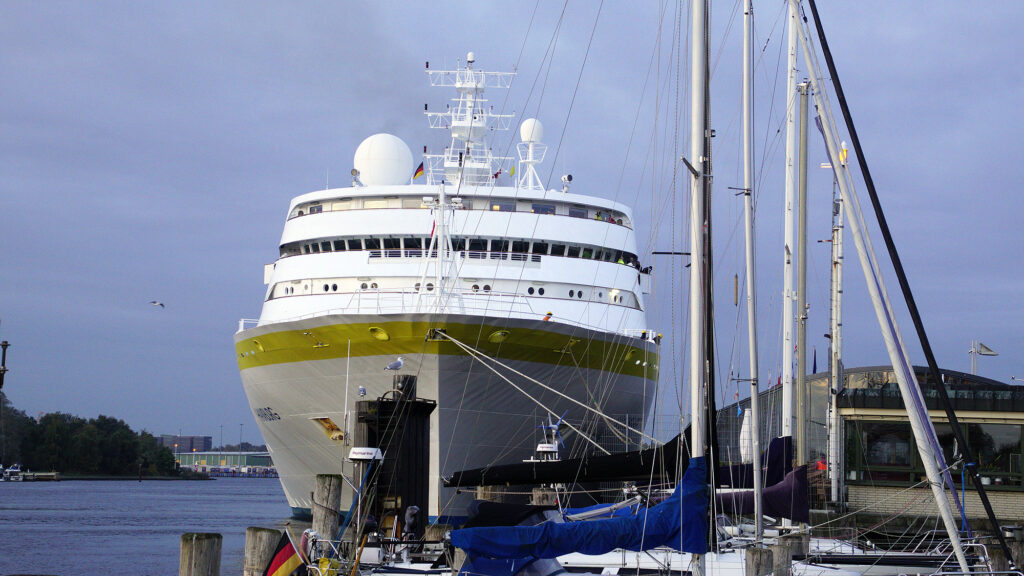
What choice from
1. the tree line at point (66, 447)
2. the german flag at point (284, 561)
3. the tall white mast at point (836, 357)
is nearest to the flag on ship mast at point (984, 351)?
the tall white mast at point (836, 357)

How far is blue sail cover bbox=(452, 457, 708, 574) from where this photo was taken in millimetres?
10280

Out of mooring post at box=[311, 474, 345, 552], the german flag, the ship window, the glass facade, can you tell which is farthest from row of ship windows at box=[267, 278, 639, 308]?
the german flag

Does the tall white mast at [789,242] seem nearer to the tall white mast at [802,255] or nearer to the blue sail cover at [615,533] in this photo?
the tall white mast at [802,255]

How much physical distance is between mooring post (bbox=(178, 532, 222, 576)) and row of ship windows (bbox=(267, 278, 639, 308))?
1287cm

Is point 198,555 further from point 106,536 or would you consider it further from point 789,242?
point 106,536

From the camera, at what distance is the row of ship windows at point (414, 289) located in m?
23.4

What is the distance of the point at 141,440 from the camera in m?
115

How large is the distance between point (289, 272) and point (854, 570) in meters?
15.8

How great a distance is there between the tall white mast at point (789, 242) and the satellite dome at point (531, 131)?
1216 cm

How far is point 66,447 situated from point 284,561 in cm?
10053

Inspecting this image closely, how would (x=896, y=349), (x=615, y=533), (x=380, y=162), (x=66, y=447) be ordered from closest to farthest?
1. (x=615, y=533)
2. (x=896, y=349)
3. (x=380, y=162)
4. (x=66, y=447)

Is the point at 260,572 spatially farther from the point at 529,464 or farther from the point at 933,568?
the point at 933,568

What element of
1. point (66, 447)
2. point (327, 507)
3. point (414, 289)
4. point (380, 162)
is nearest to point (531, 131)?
point (380, 162)

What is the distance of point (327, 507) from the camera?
13008mm
